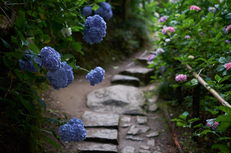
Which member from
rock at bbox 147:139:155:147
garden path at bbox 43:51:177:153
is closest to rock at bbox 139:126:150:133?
garden path at bbox 43:51:177:153

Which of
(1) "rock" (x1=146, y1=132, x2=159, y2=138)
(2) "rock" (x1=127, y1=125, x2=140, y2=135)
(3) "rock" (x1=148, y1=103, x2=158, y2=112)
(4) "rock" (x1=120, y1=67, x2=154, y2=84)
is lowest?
(1) "rock" (x1=146, y1=132, x2=159, y2=138)

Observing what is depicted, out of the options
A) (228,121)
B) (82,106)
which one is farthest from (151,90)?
(228,121)

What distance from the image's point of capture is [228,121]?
999mm

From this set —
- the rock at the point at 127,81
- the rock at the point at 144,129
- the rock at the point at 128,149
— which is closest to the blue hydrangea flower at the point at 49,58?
the rock at the point at 128,149

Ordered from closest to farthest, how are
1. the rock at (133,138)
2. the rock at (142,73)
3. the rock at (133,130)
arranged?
the rock at (133,138) < the rock at (133,130) < the rock at (142,73)

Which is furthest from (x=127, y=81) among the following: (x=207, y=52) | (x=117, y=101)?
(x=207, y=52)

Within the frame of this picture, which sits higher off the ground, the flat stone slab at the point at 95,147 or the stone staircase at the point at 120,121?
the stone staircase at the point at 120,121

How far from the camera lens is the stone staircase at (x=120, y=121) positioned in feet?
8.18

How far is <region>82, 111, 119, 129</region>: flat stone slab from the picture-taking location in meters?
2.88

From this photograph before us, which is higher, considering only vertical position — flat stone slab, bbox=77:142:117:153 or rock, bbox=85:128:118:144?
rock, bbox=85:128:118:144

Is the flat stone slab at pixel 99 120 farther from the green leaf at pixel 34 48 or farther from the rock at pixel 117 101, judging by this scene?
the green leaf at pixel 34 48

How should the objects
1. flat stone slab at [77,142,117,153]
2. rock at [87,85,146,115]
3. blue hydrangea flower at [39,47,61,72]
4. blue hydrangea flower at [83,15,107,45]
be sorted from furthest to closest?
1. rock at [87,85,146,115]
2. flat stone slab at [77,142,117,153]
3. blue hydrangea flower at [83,15,107,45]
4. blue hydrangea flower at [39,47,61,72]

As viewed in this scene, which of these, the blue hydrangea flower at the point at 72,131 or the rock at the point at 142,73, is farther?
the rock at the point at 142,73

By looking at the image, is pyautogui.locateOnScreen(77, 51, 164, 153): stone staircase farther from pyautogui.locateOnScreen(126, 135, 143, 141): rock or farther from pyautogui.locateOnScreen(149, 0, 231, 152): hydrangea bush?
pyautogui.locateOnScreen(149, 0, 231, 152): hydrangea bush
